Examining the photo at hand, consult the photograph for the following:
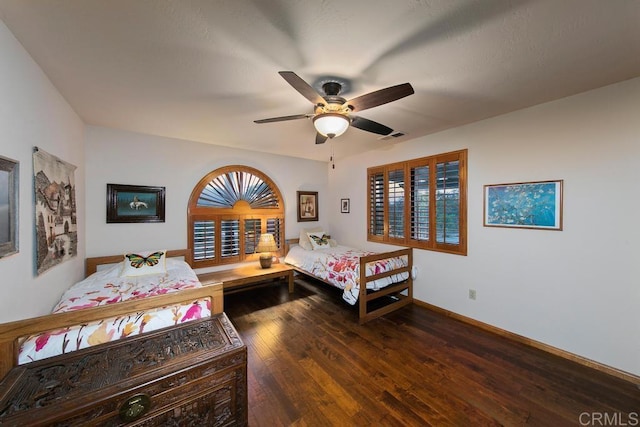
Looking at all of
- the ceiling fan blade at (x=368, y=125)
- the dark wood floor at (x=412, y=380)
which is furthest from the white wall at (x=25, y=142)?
the ceiling fan blade at (x=368, y=125)

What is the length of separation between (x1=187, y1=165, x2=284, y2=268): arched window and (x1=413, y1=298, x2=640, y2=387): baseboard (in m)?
3.00

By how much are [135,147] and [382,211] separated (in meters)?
3.84

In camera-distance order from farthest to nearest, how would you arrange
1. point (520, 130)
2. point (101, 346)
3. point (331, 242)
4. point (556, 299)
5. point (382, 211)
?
point (331, 242), point (382, 211), point (520, 130), point (556, 299), point (101, 346)

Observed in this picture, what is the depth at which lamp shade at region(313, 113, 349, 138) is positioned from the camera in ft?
6.04

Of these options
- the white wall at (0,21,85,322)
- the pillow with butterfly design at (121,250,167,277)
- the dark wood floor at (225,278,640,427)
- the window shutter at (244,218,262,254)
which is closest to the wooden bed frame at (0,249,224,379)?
the white wall at (0,21,85,322)

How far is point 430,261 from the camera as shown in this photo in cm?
338

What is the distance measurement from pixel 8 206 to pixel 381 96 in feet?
7.97

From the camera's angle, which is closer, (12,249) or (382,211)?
(12,249)

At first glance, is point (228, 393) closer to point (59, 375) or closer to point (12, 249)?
point (59, 375)

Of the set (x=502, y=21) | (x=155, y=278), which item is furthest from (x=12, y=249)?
(x=502, y=21)

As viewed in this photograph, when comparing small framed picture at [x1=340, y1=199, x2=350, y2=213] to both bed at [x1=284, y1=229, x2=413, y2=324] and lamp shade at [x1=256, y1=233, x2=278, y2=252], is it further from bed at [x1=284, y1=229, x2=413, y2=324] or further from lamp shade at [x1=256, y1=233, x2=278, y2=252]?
lamp shade at [x1=256, y1=233, x2=278, y2=252]

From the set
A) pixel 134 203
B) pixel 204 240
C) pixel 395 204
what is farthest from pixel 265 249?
pixel 395 204

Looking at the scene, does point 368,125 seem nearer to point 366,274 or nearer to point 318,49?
point 318,49

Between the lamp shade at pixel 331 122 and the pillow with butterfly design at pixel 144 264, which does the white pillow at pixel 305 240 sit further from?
the lamp shade at pixel 331 122
